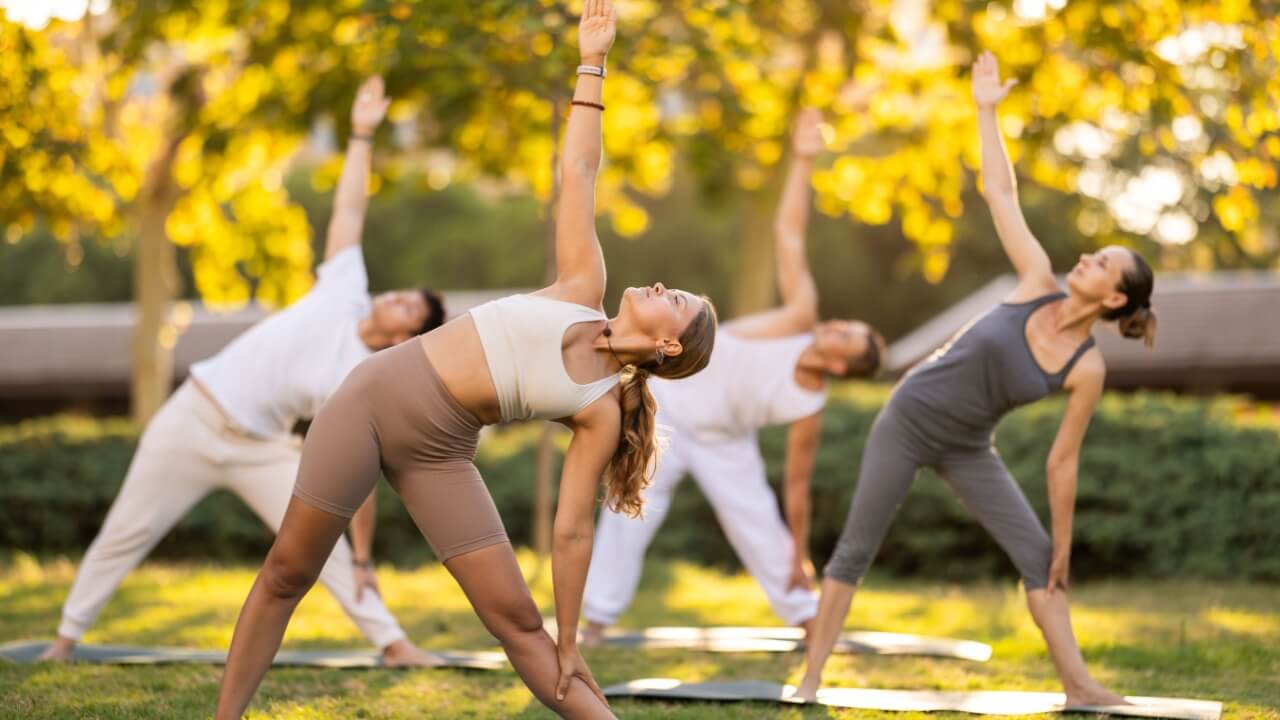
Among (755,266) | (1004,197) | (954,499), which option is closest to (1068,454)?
(1004,197)

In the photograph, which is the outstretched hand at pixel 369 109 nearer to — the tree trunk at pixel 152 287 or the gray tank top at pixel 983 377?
the gray tank top at pixel 983 377

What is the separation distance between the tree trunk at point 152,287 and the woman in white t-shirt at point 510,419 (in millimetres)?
10179

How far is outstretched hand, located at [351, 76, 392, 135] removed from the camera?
21.4 feet

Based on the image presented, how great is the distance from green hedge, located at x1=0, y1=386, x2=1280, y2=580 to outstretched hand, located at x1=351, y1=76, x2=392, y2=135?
641 centimetres

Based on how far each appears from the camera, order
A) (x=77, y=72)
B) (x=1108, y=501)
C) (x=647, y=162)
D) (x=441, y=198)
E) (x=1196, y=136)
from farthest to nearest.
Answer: (x=441, y=198) < (x=647, y=162) < (x=77, y=72) < (x=1108, y=501) < (x=1196, y=136)

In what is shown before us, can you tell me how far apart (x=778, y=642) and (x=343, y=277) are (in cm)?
305

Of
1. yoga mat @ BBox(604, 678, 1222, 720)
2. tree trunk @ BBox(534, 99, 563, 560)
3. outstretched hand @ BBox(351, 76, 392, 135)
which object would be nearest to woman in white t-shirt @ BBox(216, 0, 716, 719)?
yoga mat @ BBox(604, 678, 1222, 720)

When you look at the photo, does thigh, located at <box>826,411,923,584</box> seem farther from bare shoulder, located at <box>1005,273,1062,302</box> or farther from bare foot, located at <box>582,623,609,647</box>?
bare foot, located at <box>582,623,609,647</box>

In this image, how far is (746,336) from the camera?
7.26 metres

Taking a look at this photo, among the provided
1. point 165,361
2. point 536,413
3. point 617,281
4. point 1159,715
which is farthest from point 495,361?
point 617,281

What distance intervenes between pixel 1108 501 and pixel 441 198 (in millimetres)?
32772

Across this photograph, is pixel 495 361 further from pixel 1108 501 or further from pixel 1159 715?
pixel 1108 501

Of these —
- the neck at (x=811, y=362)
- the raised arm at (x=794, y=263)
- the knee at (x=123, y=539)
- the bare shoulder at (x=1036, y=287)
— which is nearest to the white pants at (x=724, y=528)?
the neck at (x=811, y=362)

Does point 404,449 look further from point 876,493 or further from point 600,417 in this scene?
point 876,493
